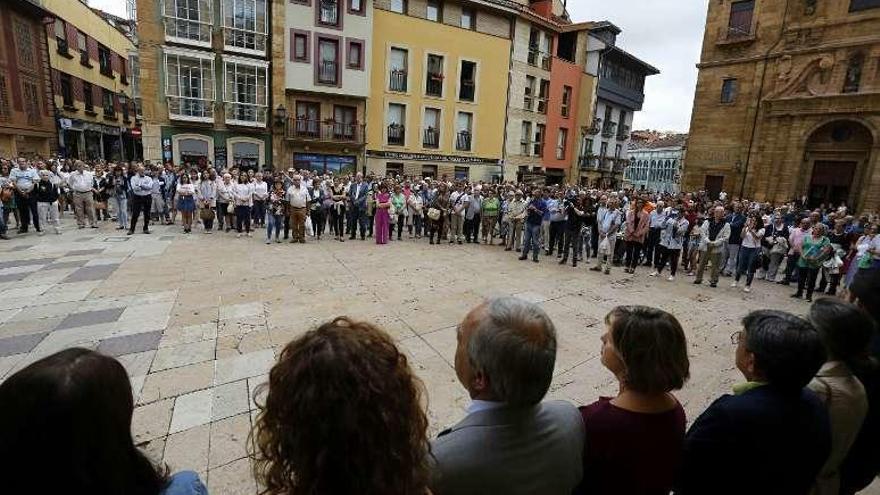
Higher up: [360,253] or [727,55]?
[727,55]

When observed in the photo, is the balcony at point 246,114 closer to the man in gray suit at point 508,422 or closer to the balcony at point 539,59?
the balcony at point 539,59

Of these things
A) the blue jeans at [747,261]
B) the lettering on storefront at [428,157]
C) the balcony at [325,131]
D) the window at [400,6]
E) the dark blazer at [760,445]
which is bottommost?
the blue jeans at [747,261]

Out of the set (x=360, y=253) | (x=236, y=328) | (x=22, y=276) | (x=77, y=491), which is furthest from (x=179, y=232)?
(x=77, y=491)

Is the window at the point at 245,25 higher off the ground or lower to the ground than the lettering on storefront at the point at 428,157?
higher

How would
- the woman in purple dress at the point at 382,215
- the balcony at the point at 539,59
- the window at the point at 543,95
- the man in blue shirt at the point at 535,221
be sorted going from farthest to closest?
→ the window at the point at 543,95
the balcony at the point at 539,59
the woman in purple dress at the point at 382,215
the man in blue shirt at the point at 535,221

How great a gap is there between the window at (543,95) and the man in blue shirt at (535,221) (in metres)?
20.6

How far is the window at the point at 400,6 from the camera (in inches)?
922

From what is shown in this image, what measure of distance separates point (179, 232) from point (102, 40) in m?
28.9

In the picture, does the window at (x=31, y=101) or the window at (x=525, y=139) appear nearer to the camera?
the window at (x=31, y=101)

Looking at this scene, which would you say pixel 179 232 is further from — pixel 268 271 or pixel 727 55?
pixel 727 55

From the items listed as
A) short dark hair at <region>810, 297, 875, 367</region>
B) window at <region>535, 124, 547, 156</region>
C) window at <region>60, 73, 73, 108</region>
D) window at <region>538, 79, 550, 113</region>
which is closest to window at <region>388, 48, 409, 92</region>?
window at <region>538, 79, 550, 113</region>

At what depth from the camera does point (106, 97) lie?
30.7 metres

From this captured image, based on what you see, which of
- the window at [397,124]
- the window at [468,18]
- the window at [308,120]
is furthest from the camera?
the window at [468,18]

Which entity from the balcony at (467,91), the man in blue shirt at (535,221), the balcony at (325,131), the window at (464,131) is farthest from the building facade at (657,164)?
the man in blue shirt at (535,221)
